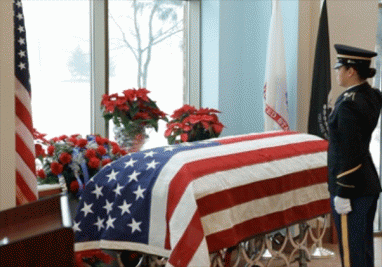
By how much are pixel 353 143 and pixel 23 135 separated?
1.70 metres

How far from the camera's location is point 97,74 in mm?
5070

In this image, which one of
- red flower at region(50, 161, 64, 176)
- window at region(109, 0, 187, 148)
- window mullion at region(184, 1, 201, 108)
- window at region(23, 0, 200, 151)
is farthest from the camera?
window mullion at region(184, 1, 201, 108)

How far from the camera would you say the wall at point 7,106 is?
9.68 ft

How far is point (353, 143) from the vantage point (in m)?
3.40

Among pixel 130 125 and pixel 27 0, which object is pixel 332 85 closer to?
pixel 130 125

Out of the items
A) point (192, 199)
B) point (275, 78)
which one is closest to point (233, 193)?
point (192, 199)

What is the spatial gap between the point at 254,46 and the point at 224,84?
1.56ft

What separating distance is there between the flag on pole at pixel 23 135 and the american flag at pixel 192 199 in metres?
0.46

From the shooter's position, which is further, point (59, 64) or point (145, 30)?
point (145, 30)

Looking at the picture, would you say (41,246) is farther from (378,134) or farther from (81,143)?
(378,134)

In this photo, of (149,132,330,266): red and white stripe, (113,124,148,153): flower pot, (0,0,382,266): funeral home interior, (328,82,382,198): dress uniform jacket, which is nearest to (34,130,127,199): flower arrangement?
(113,124,148,153): flower pot

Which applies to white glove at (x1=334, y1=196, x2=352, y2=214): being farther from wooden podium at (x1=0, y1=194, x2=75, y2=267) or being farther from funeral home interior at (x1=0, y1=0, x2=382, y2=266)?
wooden podium at (x1=0, y1=194, x2=75, y2=267)

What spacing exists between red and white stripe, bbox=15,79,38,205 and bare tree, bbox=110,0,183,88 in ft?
6.81

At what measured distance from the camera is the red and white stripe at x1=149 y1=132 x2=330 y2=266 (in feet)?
10.4
